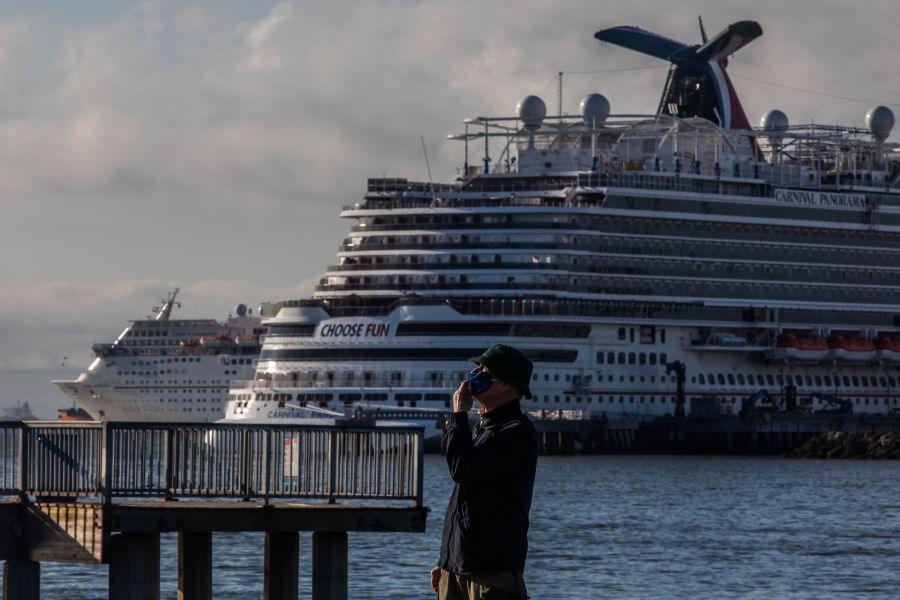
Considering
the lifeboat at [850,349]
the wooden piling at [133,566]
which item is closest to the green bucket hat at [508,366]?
the wooden piling at [133,566]

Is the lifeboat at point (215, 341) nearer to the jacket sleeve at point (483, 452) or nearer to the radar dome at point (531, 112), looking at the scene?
the radar dome at point (531, 112)

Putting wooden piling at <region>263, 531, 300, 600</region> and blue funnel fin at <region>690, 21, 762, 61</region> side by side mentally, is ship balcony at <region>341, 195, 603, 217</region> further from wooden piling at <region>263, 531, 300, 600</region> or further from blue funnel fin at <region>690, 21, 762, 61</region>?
wooden piling at <region>263, 531, 300, 600</region>

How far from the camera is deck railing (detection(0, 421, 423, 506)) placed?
22.4 meters

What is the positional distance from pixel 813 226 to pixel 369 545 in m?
69.2

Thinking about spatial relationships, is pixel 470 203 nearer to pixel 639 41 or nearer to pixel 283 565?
pixel 639 41

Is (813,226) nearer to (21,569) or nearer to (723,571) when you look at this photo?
(723,571)

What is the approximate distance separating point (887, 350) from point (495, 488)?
324 feet

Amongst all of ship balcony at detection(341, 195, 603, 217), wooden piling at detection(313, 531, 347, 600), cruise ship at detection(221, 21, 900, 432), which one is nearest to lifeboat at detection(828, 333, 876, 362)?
cruise ship at detection(221, 21, 900, 432)

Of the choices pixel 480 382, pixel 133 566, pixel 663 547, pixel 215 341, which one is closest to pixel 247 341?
pixel 215 341

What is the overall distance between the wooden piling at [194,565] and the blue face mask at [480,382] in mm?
9022

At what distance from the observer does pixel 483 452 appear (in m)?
14.4

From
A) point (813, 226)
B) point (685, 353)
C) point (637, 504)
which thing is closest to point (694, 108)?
point (813, 226)

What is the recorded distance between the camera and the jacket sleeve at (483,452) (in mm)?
14188

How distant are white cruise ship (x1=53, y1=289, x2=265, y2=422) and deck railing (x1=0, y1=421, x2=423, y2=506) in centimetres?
11717
